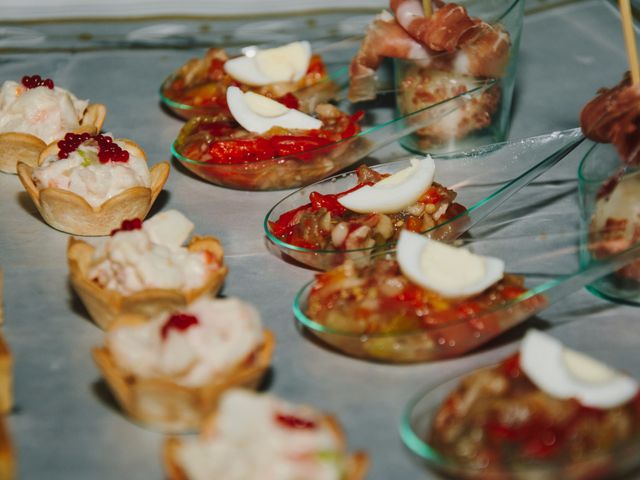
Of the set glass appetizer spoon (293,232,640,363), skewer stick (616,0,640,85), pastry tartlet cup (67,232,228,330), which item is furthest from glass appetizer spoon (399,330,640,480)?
skewer stick (616,0,640,85)

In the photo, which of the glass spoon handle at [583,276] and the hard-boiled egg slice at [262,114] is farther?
the hard-boiled egg slice at [262,114]

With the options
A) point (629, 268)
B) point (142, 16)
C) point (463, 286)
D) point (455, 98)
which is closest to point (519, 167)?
point (455, 98)

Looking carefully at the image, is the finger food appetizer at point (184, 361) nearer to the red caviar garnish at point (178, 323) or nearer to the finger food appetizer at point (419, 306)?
the red caviar garnish at point (178, 323)

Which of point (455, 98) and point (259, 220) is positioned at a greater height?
point (455, 98)

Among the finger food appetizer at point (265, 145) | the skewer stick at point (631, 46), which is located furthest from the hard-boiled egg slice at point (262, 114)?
the skewer stick at point (631, 46)

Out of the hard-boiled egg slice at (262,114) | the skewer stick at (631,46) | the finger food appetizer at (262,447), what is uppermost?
the skewer stick at (631,46)

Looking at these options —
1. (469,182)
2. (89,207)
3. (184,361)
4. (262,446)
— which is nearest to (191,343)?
(184,361)

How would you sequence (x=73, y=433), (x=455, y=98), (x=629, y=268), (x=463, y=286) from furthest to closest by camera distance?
(x=455, y=98) < (x=629, y=268) < (x=463, y=286) < (x=73, y=433)

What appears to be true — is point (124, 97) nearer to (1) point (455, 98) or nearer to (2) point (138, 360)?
(1) point (455, 98)
